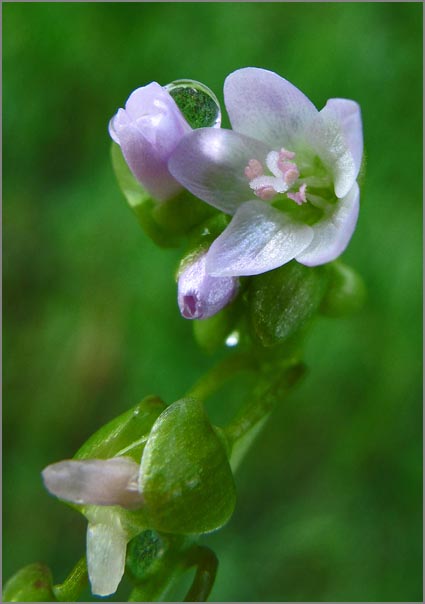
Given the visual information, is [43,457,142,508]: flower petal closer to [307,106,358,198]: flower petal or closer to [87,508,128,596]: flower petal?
[87,508,128,596]: flower petal

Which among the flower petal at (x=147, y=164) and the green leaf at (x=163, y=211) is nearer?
the flower petal at (x=147, y=164)

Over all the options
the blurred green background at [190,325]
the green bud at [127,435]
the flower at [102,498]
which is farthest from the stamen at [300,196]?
the blurred green background at [190,325]

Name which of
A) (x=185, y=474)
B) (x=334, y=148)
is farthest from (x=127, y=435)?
(x=334, y=148)

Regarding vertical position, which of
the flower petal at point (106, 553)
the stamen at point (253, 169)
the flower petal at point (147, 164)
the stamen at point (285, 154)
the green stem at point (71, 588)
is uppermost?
the flower petal at point (147, 164)

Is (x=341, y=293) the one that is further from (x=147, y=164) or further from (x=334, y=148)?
(x=147, y=164)

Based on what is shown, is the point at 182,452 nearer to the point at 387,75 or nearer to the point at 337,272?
the point at 337,272

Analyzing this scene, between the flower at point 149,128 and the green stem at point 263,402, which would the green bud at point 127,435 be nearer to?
the green stem at point 263,402

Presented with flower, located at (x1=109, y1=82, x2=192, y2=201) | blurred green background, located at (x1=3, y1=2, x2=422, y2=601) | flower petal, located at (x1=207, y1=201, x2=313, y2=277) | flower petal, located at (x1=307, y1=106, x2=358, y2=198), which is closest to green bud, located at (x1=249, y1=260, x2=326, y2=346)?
flower petal, located at (x1=207, y1=201, x2=313, y2=277)

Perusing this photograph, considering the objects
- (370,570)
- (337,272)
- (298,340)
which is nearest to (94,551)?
(298,340)
